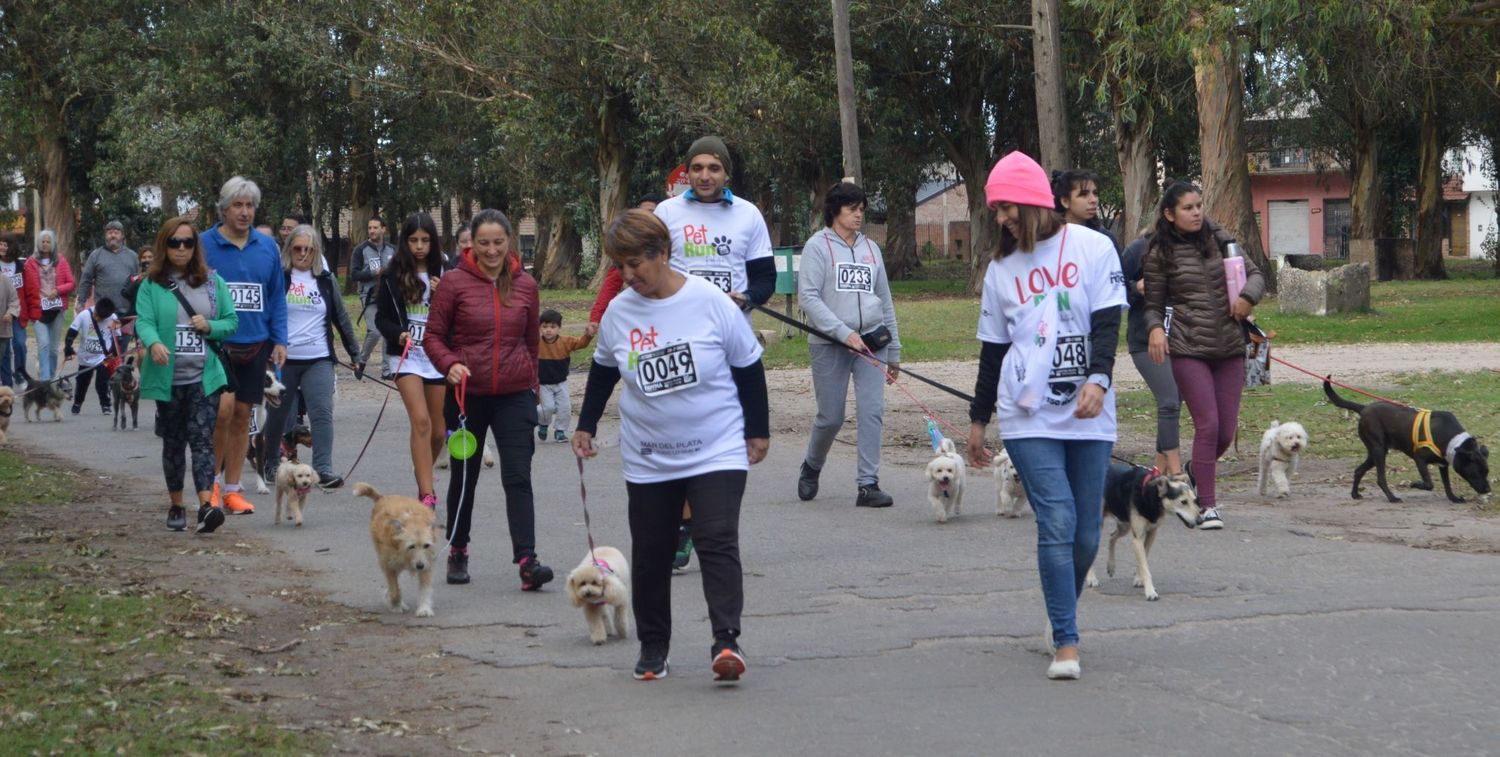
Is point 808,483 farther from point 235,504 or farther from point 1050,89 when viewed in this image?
point 1050,89

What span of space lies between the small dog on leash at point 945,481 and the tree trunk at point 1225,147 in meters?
18.8

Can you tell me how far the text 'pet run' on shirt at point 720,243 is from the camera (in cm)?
881

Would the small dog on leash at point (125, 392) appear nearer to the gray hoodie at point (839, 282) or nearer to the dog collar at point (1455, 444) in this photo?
the gray hoodie at point (839, 282)

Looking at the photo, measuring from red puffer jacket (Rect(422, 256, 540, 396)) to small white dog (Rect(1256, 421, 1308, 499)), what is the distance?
16.5ft

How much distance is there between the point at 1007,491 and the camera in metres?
10.1

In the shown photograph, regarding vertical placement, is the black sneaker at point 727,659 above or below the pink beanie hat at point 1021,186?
below

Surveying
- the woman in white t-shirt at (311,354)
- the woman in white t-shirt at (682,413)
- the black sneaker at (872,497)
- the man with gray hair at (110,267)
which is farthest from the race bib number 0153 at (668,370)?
the man with gray hair at (110,267)

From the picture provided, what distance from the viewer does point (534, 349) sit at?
8.34m

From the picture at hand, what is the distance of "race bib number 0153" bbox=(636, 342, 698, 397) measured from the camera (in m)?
6.02

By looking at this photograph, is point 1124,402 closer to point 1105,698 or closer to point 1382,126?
point 1105,698

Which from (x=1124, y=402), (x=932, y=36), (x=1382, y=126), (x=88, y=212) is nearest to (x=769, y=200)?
(x=932, y=36)

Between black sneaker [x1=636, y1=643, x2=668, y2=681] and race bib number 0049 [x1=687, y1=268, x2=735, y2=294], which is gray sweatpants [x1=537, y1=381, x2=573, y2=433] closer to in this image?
race bib number 0049 [x1=687, y1=268, x2=735, y2=294]

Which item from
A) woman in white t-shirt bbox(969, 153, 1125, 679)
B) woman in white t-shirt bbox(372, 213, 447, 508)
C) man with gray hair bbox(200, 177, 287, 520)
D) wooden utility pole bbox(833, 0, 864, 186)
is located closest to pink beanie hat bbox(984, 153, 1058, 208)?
woman in white t-shirt bbox(969, 153, 1125, 679)

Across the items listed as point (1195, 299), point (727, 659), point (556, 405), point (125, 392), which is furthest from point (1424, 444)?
point (125, 392)
